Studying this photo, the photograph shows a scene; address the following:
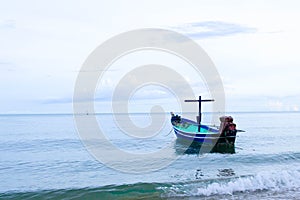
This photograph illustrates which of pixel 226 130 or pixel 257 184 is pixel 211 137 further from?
pixel 257 184

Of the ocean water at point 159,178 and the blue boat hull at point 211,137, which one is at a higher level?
the blue boat hull at point 211,137

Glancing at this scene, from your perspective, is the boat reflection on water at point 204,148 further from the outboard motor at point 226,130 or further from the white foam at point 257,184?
the white foam at point 257,184

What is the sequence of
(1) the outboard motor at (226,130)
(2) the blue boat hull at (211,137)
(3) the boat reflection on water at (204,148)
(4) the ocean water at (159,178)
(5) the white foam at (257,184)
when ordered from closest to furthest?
(5) the white foam at (257,184)
(4) the ocean water at (159,178)
(1) the outboard motor at (226,130)
(3) the boat reflection on water at (204,148)
(2) the blue boat hull at (211,137)

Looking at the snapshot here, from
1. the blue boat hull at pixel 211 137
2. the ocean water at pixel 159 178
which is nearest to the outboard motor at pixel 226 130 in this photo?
the blue boat hull at pixel 211 137

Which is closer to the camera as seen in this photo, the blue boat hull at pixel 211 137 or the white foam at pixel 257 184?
the white foam at pixel 257 184

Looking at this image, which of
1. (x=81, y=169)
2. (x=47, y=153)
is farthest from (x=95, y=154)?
(x=81, y=169)

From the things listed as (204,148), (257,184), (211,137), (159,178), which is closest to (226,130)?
(211,137)

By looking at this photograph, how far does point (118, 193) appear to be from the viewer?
14922 millimetres

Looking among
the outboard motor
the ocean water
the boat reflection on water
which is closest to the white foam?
the ocean water

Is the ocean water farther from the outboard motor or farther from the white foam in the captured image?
the outboard motor

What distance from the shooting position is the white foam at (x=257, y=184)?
45.7 feet

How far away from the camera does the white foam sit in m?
13.9

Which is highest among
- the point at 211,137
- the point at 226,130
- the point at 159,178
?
the point at 226,130

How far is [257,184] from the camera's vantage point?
48.2ft
